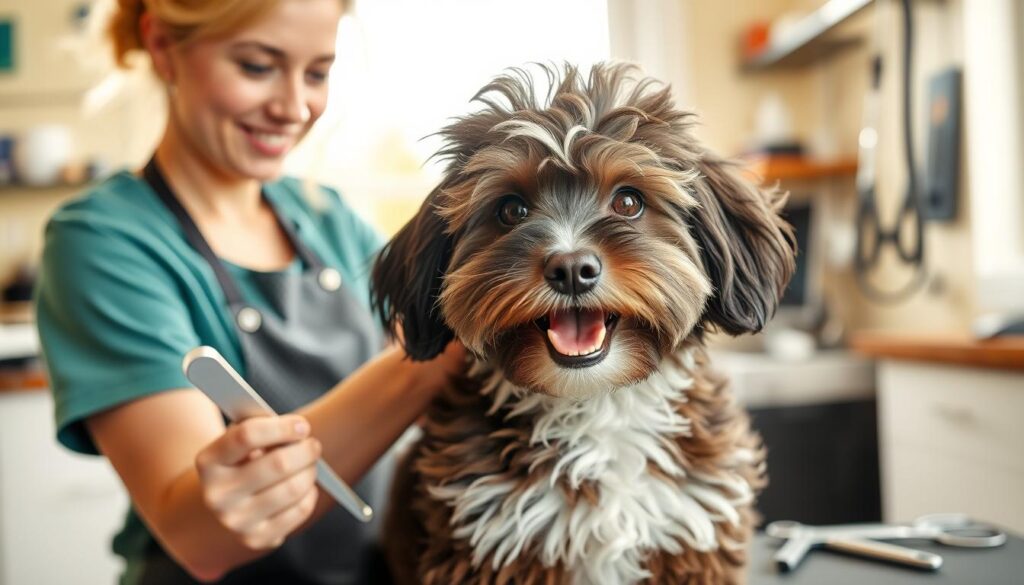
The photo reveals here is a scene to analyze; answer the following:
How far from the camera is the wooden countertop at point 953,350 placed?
175 centimetres

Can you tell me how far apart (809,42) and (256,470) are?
2.83 m

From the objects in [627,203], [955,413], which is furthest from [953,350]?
[627,203]

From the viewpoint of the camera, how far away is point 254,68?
1.26 metres

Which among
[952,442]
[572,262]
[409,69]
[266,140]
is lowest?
[952,442]

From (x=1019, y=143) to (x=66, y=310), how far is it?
7.86 feet

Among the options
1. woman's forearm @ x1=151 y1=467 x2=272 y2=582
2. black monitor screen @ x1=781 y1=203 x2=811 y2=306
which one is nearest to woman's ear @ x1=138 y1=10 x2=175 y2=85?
woman's forearm @ x1=151 y1=467 x2=272 y2=582

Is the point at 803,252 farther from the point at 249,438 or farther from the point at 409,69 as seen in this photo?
the point at 249,438

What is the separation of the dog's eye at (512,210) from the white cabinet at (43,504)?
238 cm

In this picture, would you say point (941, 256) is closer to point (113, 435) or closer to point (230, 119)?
point (230, 119)

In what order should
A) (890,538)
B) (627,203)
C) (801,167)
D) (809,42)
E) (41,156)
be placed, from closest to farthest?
(627,203) < (890,538) < (809,42) < (801,167) < (41,156)

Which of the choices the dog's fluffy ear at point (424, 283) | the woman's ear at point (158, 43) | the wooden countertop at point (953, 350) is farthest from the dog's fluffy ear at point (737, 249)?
the wooden countertop at point (953, 350)

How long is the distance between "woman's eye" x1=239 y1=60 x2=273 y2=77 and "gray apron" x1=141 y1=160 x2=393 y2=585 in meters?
0.26

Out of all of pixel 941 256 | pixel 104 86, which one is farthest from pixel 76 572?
pixel 941 256

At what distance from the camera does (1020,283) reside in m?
2.37
